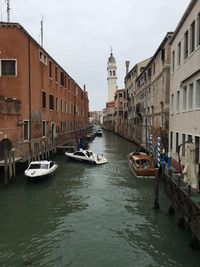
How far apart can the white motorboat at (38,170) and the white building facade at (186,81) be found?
8.31 m

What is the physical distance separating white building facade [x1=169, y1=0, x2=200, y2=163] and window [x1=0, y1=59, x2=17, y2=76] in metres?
11.7

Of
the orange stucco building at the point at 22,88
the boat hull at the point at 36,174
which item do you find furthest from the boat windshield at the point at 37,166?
the orange stucco building at the point at 22,88

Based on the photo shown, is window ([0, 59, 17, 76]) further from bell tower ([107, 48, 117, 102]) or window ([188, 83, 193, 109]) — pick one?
bell tower ([107, 48, 117, 102])

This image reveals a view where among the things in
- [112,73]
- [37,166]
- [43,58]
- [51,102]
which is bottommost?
[37,166]

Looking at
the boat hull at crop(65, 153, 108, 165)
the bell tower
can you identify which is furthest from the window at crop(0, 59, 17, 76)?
the bell tower

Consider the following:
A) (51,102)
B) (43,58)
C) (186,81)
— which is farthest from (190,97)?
(51,102)

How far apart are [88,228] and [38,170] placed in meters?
8.30

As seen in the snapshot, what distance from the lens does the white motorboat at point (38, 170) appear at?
17.8 m

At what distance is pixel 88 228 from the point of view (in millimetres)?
11086

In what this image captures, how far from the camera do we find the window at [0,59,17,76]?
71.4ft

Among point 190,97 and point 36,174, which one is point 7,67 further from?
point 190,97

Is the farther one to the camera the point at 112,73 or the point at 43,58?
the point at 112,73

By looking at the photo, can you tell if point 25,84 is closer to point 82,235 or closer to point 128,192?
point 128,192

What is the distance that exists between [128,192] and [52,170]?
5966mm
